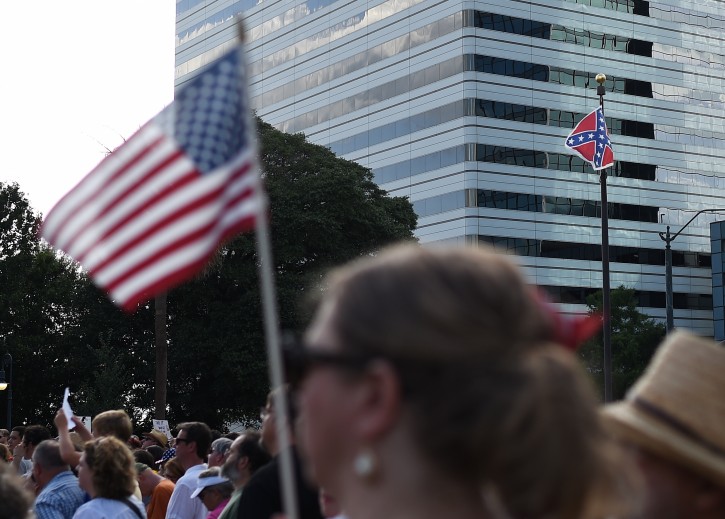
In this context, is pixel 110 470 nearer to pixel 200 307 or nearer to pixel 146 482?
pixel 146 482

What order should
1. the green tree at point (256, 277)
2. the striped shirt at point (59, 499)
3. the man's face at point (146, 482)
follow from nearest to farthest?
the striped shirt at point (59, 499) < the man's face at point (146, 482) < the green tree at point (256, 277)

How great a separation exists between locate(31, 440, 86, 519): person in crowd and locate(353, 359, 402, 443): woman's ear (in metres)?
6.57

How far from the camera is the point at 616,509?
1688 mm

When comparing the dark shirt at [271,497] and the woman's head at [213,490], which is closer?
the dark shirt at [271,497]

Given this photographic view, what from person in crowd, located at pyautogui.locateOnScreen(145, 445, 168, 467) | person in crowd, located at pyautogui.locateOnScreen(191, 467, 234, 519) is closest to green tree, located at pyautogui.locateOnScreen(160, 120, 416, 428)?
person in crowd, located at pyautogui.locateOnScreen(145, 445, 168, 467)

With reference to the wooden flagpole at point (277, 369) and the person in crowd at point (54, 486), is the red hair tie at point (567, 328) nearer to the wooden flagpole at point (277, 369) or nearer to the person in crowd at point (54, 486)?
the wooden flagpole at point (277, 369)

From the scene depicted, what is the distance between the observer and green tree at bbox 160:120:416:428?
3969cm

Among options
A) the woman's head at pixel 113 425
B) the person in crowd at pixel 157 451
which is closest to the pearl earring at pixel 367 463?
the woman's head at pixel 113 425

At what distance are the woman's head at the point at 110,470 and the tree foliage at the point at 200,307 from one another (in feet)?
99.9

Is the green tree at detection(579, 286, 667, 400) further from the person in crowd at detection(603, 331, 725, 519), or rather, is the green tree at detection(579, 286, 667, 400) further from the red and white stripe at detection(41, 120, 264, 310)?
the person in crowd at detection(603, 331, 725, 519)

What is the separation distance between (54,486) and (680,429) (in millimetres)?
6207

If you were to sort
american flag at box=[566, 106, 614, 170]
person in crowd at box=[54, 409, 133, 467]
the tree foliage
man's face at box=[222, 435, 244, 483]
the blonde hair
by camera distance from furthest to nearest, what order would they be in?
the tree foliage, american flag at box=[566, 106, 614, 170], person in crowd at box=[54, 409, 133, 467], man's face at box=[222, 435, 244, 483], the blonde hair

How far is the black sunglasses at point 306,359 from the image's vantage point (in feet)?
5.19

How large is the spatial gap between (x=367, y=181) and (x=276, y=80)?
41.5m
